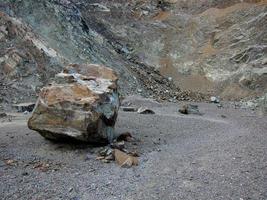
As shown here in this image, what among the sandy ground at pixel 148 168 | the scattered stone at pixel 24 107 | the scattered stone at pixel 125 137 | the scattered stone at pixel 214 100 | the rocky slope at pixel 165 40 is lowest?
the sandy ground at pixel 148 168

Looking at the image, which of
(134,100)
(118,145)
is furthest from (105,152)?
(134,100)

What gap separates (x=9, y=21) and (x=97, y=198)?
1609 centimetres

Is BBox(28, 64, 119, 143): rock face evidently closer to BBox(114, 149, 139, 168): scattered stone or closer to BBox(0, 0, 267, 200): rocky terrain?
BBox(0, 0, 267, 200): rocky terrain

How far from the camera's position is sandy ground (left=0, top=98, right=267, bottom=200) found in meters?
7.40

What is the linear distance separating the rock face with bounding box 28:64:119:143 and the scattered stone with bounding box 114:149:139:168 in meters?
0.89

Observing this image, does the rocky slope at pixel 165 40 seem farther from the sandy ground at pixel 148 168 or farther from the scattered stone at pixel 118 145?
the scattered stone at pixel 118 145

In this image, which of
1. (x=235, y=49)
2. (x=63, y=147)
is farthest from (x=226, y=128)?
(x=235, y=49)

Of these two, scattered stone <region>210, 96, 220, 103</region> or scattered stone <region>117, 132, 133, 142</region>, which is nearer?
scattered stone <region>117, 132, 133, 142</region>

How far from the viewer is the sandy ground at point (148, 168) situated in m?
7.40

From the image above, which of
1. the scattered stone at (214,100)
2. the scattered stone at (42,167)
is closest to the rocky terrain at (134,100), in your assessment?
the scattered stone at (42,167)

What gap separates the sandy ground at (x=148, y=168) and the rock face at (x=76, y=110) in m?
0.41

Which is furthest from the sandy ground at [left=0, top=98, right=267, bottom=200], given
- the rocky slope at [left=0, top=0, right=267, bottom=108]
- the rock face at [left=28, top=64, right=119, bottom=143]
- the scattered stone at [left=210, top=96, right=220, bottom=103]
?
the rocky slope at [left=0, top=0, right=267, bottom=108]

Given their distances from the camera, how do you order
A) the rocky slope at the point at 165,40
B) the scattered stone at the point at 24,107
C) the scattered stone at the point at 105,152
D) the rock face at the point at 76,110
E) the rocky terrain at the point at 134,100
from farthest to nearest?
the rocky slope at the point at 165,40, the scattered stone at the point at 24,107, the rock face at the point at 76,110, the scattered stone at the point at 105,152, the rocky terrain at the point at 134,100

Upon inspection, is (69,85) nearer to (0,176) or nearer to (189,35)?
(0,176)
